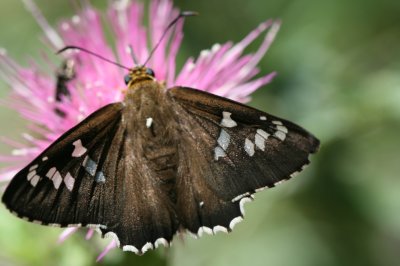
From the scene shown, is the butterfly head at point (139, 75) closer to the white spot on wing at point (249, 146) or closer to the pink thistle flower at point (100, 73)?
the pink thistle flower at point (100, 73)

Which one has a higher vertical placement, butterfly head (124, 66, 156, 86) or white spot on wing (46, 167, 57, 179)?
butterfly head (124, 66, 156, 86)

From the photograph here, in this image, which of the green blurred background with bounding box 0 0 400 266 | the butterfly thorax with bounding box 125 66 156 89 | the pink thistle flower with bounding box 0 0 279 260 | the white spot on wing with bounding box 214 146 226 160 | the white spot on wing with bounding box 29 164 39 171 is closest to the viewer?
the white spot on wing with bounding box 29 164 39 171

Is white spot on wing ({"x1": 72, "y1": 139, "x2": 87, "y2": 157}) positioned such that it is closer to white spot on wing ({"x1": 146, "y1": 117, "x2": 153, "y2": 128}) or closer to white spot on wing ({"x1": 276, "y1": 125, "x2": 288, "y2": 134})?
white spot on wing ({"x1": 146, "y1": 117, "x2": 153, "y2": 128})

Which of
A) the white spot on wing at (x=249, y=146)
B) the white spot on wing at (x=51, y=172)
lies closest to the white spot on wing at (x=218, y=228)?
the white spot on wing at (x=249, y=146)

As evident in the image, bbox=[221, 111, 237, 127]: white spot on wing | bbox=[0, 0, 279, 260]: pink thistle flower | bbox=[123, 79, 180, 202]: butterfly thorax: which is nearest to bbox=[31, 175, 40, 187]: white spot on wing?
bbox=[123, 79, 180, 202]: butterfly thorax

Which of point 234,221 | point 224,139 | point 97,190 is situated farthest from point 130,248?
point 224,139

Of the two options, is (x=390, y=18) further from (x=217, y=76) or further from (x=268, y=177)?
(x=268, y=177)
